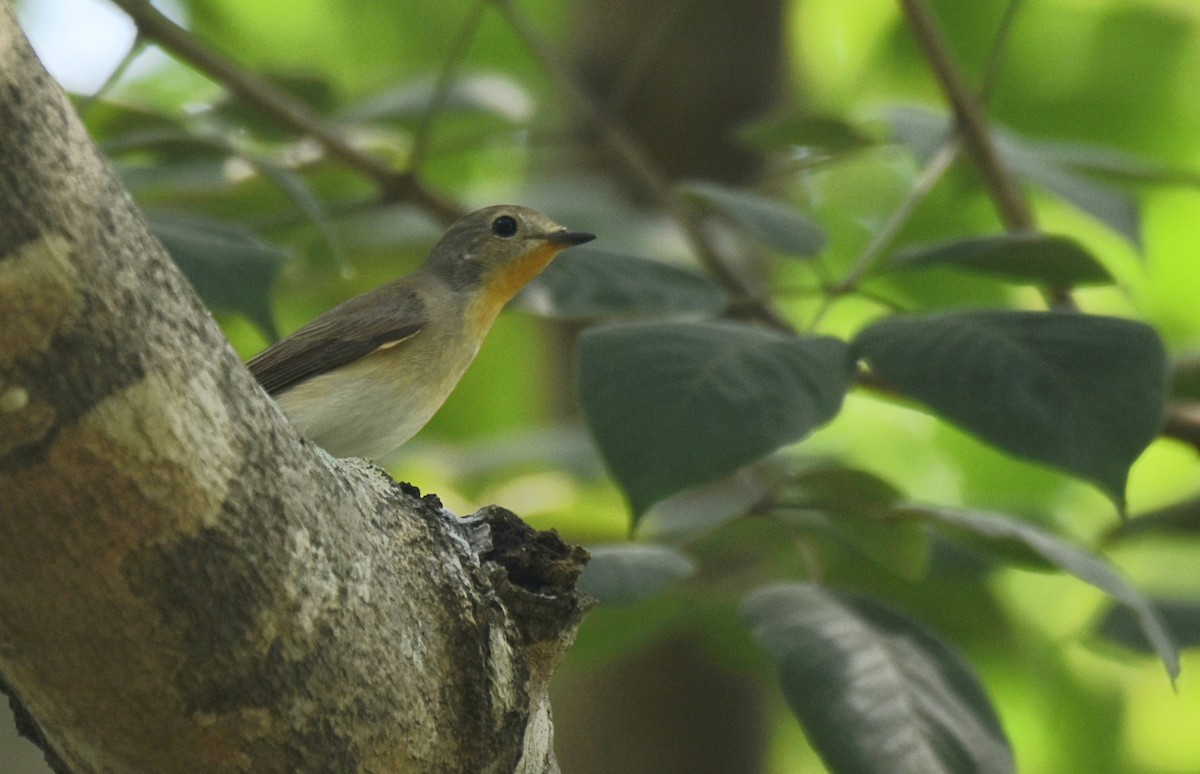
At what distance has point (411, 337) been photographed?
12.3ft

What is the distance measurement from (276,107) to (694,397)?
195cm

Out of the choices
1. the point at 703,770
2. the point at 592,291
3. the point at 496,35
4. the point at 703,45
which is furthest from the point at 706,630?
the point at 496,35

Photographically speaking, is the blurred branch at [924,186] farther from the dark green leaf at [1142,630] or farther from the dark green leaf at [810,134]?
the dark green leaf at [1142,630]

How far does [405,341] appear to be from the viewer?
3.76m

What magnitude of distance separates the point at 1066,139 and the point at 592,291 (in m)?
3.94

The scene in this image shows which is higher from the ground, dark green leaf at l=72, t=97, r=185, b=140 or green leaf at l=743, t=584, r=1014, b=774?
dark green leaf at l=72, t=97, r=185, b=140

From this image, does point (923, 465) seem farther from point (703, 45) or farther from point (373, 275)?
point (373, 275)

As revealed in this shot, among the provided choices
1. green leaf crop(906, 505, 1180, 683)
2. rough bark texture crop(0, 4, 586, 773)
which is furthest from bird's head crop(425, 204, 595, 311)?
rough bark texture crop(0, 4, 586, 773)

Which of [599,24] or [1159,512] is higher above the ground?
[599,24]

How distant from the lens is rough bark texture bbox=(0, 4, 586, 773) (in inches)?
51.9

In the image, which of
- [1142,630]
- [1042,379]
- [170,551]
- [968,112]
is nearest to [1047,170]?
[968,112]

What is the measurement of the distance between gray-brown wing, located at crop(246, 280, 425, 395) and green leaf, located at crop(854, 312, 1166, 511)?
1.57 meters

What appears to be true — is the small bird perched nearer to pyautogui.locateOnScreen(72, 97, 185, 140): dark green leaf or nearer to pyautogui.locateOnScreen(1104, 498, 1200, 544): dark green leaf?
pyautogui.locateOnScreen(72, 97, 185, 140): dark green leaf

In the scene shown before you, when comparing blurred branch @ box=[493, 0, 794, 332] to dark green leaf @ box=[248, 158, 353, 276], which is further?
blurred branch @ box=[493, 0, 794, 332]
